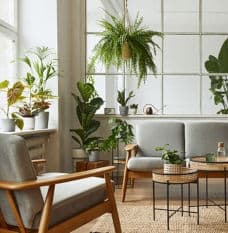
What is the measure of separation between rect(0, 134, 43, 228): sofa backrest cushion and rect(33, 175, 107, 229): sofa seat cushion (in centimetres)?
6

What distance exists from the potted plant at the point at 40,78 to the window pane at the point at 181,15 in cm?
192

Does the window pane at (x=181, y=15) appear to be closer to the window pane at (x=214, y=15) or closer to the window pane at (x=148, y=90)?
the window pane at (x=214, y=15)

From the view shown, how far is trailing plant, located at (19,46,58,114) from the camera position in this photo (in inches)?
162

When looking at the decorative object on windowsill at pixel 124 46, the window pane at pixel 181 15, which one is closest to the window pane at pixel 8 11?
the decorative object on windowsill at pixel 124 46

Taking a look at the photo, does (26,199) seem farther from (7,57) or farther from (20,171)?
(7,57)

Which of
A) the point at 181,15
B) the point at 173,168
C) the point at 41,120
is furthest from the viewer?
the point at 181,15

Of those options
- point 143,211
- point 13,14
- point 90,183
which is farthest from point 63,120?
point 90,183

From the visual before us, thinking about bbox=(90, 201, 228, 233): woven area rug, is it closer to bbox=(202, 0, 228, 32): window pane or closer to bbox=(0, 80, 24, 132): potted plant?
bbox=(0, 80, 24, 132): potted plant

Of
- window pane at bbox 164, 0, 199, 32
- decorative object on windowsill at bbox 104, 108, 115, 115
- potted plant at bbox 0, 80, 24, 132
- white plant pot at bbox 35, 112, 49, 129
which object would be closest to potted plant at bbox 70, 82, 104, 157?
decorative object on windowsill at bbox 104, 108, 115, 115

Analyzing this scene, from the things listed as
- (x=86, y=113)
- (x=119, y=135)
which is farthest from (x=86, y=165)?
(x=86, y=113)

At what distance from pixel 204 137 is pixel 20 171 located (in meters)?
2.94

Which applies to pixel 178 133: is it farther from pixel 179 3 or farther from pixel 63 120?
pixel 179 3

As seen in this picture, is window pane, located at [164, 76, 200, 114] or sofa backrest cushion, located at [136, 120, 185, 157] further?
window pane, located at [164, 76, 200, 114]

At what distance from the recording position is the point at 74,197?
7.21 ft
